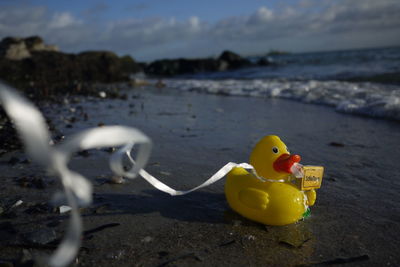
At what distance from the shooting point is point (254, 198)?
92.0 inches

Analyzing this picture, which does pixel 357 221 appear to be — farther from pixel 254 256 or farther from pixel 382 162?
pixel 382 162

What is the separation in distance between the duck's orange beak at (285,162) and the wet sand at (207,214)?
43cm

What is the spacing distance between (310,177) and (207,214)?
0.82 m

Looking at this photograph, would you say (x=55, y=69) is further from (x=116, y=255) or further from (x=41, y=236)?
(x=116, y=255)

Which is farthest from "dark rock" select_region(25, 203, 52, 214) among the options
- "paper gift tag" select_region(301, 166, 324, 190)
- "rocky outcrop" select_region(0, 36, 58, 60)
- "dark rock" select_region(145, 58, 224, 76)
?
"dark rock" select_region(145, 58, 224, 76)

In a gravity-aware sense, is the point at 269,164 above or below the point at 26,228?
above

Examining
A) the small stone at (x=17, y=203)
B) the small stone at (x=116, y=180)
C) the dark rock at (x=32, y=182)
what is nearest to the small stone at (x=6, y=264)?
the small stone at (x=17, y=203)

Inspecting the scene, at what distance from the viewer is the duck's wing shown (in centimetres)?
232

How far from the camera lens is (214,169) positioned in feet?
12.1

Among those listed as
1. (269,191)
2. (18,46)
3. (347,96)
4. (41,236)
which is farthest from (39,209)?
(18,46)

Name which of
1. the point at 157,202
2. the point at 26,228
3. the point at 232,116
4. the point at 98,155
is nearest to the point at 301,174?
the point at 157,202

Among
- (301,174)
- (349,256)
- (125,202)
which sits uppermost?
(301,174)

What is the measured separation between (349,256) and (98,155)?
9.86ft

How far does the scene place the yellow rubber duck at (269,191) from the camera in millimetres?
2334
